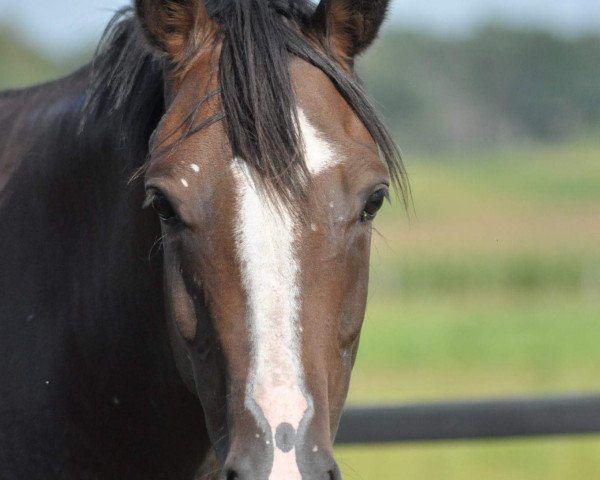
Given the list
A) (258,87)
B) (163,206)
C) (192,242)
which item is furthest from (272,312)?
(258,87)

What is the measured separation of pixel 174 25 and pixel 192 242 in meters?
0.62

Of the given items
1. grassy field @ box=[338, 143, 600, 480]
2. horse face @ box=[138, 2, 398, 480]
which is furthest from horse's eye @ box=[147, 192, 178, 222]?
grassy field @ box=[338, 143, 600, 480]

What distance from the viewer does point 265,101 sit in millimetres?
2271

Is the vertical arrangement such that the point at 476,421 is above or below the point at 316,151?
below

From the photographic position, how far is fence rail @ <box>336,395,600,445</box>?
15.9 ft

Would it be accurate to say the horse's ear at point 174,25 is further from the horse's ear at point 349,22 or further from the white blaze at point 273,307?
the white blaze at point 273,307

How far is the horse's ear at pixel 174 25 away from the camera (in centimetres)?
247

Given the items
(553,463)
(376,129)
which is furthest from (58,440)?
(553,463)

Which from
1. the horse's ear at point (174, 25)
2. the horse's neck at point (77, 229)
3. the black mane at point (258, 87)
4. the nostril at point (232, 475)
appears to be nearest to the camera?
the nostril at point (232, 475)

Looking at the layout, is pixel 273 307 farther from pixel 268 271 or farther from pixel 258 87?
pixel 258 87

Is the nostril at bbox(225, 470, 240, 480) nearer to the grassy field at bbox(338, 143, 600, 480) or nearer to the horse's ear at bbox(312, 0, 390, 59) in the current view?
the horse's ear at bbox(312, 0, 390, 59)

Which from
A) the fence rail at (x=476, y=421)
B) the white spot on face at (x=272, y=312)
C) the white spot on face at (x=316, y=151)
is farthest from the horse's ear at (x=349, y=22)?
the fence rail at (x=476, y=421)

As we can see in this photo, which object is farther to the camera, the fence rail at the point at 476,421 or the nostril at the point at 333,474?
the fence rail at the point at 476,421

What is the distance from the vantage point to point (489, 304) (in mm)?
31250
